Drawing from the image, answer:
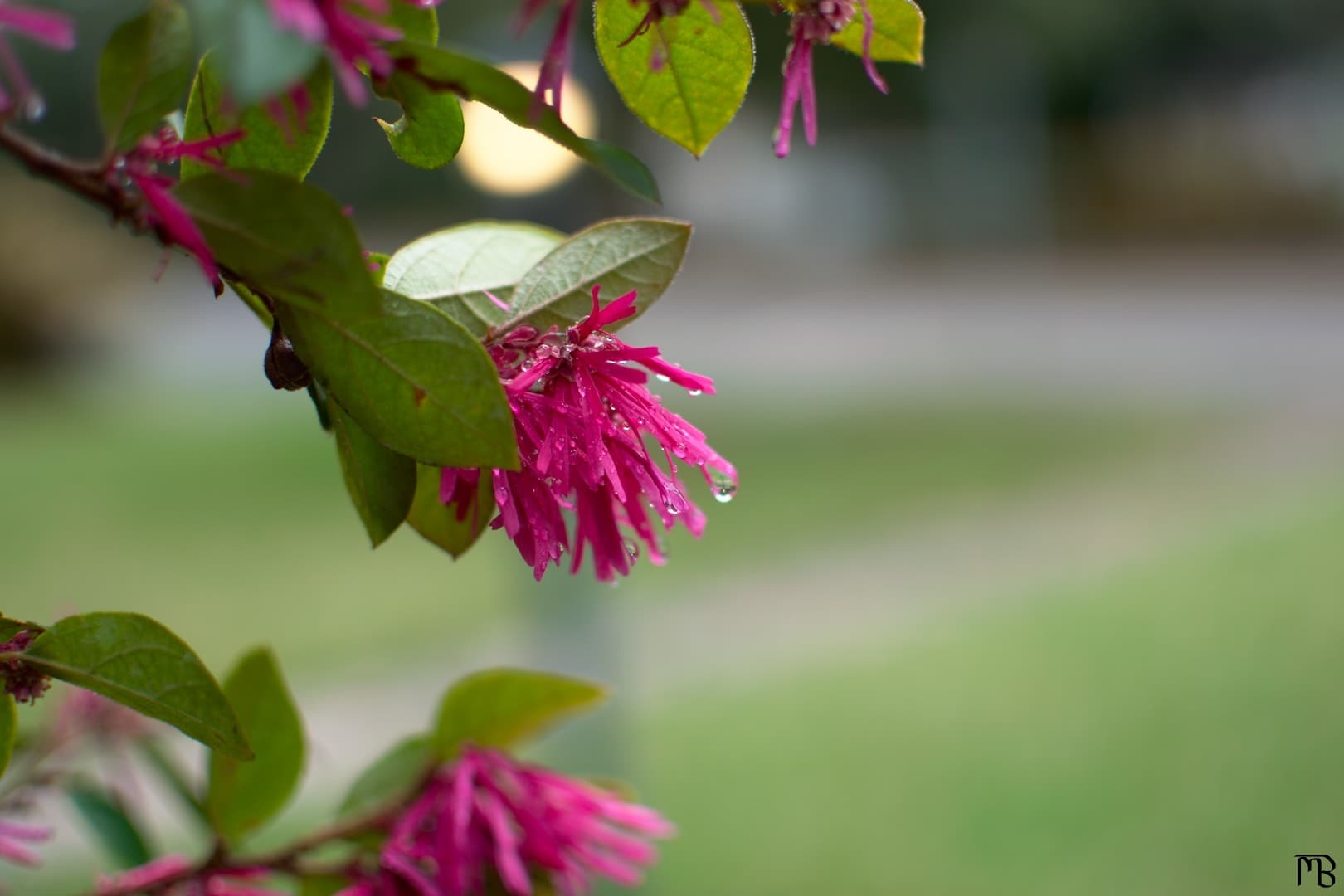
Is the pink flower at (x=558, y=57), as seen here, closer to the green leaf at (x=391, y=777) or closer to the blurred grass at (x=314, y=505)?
the green leaf at (x=391, y=777)

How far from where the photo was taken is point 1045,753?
204 centimetres

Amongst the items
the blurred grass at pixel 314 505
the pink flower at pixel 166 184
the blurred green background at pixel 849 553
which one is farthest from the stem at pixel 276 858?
the blurred grass at pixel 314 505

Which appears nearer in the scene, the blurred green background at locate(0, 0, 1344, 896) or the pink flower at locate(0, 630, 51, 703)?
the pink flower at locate(0, 630, 51, 703)

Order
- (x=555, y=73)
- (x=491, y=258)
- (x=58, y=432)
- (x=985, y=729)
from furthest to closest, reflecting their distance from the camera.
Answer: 1. (x=58, y=432)
2. (x=985, y=729)
3. (x=491, y=258)
4. (x=555, y=73)

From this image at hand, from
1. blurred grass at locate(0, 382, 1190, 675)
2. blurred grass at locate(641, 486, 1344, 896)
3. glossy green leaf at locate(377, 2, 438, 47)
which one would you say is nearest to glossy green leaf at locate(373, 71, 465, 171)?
glossy green leaf at locate(377, 2, 438, 47)

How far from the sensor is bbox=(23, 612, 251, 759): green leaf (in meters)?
0.30

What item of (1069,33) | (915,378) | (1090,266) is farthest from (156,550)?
(1069,33)

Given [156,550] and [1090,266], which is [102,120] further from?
[1090,266]

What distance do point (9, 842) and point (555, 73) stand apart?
31cm

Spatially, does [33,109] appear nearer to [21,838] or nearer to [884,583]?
[21,838]

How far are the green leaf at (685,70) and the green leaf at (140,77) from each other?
0.10 meters

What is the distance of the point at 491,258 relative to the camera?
36 centimetres

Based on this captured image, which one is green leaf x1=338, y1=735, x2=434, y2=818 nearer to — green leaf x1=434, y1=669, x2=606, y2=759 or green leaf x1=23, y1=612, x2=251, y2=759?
green leaf x1=434, y1=669, x2=606, y2=759

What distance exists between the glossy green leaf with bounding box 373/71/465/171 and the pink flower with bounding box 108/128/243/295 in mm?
46
